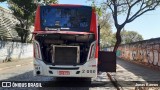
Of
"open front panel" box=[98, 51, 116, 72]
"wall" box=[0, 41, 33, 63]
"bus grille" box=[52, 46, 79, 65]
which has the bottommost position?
"wall" box=[0, 41, 33, 63]

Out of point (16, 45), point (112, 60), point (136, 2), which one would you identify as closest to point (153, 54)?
point (136, 2)

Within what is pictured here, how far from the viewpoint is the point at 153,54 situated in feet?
89.4

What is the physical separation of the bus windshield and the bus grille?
2.93ft

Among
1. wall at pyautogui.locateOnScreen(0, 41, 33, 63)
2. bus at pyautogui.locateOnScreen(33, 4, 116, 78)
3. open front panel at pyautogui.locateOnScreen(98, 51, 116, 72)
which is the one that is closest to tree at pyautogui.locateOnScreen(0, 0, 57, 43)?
wall at pyautogui.locateOnScreen(0, 41, 33, 63)

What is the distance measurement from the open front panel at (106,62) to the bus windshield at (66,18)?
2.39 meters

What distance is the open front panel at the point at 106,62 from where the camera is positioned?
16.2m

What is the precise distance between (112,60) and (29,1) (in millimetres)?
29816

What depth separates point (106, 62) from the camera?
16.3 meters

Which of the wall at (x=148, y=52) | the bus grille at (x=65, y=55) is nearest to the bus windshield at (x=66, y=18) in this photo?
the bus grille at (x=65, y=55)

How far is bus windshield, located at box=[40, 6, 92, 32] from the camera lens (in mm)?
14352

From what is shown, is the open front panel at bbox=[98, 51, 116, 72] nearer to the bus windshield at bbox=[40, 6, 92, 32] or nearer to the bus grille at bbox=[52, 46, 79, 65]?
the bus windshield at bbox=[40, 6, 92, 32]

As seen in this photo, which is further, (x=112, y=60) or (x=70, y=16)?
(x=112, y=60)

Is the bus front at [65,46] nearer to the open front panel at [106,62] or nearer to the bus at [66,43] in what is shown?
the bus at [66,43]

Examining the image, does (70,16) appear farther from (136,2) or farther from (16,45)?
(16,45)
